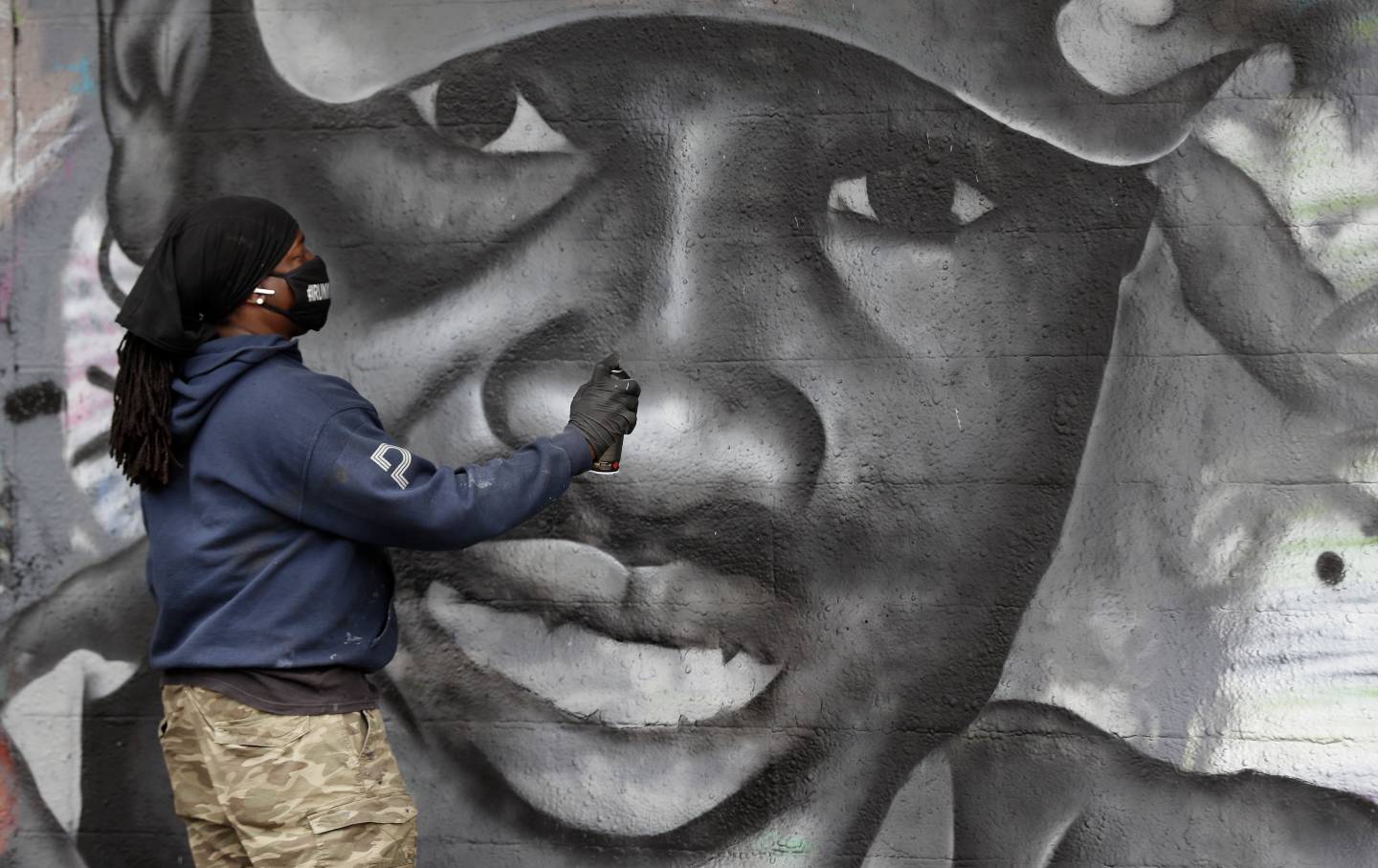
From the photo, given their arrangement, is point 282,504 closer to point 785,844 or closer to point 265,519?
point 265,519

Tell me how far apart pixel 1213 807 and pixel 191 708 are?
7.75ft

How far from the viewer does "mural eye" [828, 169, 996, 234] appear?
322cm

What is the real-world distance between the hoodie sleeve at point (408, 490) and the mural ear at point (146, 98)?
1.35m

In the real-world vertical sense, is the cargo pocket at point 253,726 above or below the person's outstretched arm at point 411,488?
below

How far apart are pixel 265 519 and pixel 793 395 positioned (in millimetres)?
1381

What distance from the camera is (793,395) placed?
3258mm

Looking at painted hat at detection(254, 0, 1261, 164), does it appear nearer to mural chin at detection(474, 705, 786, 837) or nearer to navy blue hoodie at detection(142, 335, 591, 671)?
navy blue hoodie at detection(142, 335, 591, 671)

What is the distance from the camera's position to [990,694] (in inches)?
126

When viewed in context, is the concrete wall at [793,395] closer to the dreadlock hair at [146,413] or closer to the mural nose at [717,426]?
the mural nose at [717,426]

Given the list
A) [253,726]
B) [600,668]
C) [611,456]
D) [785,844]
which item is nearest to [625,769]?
[600,668]

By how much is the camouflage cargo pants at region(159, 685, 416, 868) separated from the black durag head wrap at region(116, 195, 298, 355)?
0.69 metres

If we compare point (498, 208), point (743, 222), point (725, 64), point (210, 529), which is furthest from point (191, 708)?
point (725, 64)

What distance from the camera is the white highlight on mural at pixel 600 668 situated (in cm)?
327

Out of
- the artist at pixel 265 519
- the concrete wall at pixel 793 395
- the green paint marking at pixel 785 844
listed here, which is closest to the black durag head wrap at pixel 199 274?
the artist at pixel 265 519
